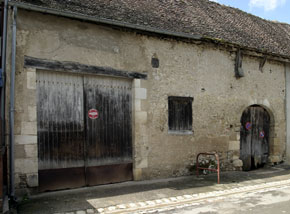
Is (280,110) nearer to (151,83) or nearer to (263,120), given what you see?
(263,120)

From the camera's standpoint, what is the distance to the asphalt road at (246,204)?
465 centimetres

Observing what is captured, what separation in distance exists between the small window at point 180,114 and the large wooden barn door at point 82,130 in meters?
1.21

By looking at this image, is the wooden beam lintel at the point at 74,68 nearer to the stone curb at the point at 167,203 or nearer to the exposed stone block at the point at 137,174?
the exposed stone block at the point at 137,174

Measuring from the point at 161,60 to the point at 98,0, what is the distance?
2.14 metres

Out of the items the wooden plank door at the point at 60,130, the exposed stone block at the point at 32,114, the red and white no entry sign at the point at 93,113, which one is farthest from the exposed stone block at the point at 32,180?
the red and white no entry sign at the point at 93,113

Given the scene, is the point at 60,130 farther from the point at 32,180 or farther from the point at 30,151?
the point at 32,180

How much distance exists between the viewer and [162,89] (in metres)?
7.05

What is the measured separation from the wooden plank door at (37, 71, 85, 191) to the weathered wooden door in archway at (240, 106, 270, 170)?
17.8 feet

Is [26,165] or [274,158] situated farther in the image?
[274,158]

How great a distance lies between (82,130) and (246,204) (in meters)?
3.59

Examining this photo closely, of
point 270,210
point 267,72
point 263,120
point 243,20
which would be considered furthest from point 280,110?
point 270,210

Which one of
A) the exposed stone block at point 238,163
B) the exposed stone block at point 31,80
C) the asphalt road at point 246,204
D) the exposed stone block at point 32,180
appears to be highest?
the exposed stone block at point 31,80

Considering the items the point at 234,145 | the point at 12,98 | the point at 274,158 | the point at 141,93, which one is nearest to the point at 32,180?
the point at 12,98

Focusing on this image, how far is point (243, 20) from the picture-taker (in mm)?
10594
